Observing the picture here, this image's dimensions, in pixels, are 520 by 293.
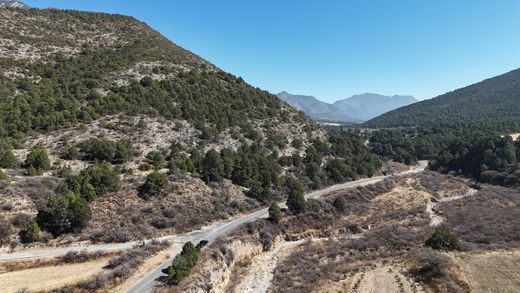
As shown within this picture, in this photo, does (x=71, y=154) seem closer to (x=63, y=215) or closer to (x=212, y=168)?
(x=63, y=215)

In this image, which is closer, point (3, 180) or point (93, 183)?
point (3, 180)

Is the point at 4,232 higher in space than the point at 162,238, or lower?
higher

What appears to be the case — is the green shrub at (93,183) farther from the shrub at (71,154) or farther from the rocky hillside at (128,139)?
the shrub at (71,154)

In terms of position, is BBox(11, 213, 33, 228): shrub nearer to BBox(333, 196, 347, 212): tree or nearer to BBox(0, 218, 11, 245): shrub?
BBox(0, 218, 11, 245): shrub

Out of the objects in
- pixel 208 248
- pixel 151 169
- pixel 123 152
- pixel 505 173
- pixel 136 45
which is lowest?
pixel 505 173

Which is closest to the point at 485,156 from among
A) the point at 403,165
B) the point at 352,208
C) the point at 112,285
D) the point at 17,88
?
the point at 403,165

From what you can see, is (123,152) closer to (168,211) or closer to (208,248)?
(168,211)

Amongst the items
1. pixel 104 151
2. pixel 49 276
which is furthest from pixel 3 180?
pixel 49 276

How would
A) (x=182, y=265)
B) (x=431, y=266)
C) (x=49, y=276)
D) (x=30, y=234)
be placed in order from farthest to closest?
(x=431, y=266) < (x=30, y=234) < (x=182, y=265) < (x=49, y=276)

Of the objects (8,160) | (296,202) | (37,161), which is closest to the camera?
(8,160)
